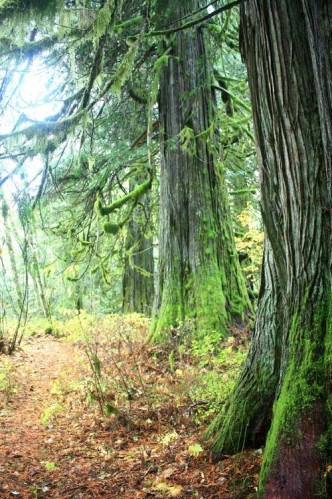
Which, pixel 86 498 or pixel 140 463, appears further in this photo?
pixel 140 463

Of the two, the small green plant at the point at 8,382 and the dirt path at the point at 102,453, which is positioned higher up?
the small green plant at the point at 8,382

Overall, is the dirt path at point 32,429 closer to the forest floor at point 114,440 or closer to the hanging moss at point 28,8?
the forest floor at point 114,440

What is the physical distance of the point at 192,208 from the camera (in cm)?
736

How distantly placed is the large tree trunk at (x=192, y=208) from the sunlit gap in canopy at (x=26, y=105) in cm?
214

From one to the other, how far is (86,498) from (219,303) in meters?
3.98

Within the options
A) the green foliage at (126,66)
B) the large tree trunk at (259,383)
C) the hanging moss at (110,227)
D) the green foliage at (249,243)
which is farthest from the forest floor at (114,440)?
the green foliage at (126,66)

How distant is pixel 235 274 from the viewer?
24.1 feet

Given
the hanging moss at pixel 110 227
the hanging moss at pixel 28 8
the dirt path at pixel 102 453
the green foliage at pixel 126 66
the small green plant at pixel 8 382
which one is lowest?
the dirt path at pixel 102 453

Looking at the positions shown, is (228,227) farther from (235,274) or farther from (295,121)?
(295,121)

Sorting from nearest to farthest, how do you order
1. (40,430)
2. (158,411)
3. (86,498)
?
(86,498), (158,411), (40,430)

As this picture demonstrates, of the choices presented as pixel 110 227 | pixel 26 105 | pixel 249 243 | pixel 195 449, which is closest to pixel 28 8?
pixel 26 105

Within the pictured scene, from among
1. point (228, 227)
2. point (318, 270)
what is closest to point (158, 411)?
point (318, 270)

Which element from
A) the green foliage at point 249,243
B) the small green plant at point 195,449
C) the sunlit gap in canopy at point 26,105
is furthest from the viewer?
the green foliage at point 249,243

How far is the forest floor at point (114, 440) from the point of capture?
11.0 ft
